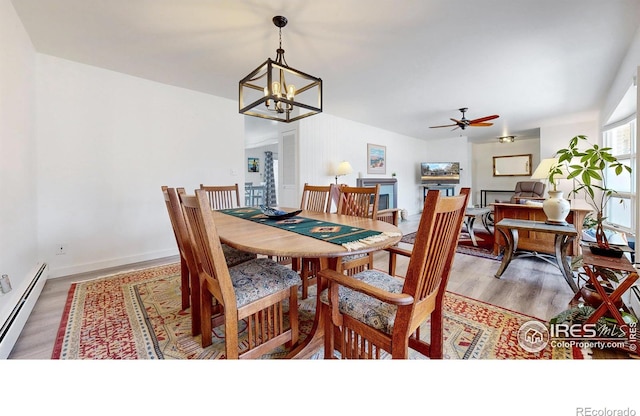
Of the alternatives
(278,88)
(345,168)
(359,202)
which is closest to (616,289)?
(359,202)

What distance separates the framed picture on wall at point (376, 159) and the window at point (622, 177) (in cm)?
384

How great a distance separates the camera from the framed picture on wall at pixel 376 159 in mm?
6062

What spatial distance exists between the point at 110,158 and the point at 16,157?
979 mm

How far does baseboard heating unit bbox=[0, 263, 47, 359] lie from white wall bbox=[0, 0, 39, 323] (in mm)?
32

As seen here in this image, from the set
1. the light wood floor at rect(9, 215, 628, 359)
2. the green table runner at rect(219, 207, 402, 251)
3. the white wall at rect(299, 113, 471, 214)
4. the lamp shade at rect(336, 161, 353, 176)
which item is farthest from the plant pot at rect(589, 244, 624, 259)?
the white wall at rect(299, 113, 471, 214)

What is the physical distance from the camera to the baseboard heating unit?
1.41 m

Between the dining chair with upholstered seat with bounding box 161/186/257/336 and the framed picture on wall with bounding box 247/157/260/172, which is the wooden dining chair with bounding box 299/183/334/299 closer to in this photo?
the dining chair with upholstered seat with bounding box 161/186/257/336

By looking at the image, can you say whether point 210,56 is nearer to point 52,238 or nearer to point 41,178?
point 41,178

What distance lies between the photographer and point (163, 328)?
1671 mm

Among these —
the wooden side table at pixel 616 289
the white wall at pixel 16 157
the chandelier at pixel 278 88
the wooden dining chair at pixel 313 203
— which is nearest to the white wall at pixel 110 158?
the white wall at pixel 16 157

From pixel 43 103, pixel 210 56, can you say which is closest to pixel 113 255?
pixel 43 103

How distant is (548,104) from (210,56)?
17.6ft

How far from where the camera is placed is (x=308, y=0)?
6.00 feet

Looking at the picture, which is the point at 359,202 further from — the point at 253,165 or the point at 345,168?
the point at 253,165
